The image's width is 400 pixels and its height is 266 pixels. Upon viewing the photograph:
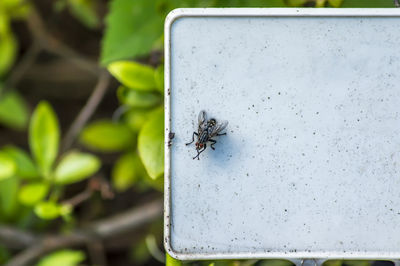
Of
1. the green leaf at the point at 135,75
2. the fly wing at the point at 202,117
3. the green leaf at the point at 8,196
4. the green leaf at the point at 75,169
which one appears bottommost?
the green leaf at the point at 8,196

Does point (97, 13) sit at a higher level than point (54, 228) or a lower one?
higher

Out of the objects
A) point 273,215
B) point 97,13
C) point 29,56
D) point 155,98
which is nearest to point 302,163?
point 273,215

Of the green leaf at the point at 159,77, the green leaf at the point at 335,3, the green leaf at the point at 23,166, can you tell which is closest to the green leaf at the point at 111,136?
the green leaf at the point at 23,166

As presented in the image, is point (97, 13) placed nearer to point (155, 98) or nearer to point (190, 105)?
point (155, 98)

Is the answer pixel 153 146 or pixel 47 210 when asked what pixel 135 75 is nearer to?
pixel 153 146

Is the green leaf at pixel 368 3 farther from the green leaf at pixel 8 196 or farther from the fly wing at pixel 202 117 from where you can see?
the green leaf at pixel 8 196

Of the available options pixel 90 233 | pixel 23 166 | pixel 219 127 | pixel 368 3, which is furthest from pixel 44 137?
pixel 368 3

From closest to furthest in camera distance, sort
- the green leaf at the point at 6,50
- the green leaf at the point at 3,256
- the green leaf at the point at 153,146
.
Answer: the green leaf at the point at 153,146
the green leaf at the point at 3,256
the green leaf at the point at 6,50
